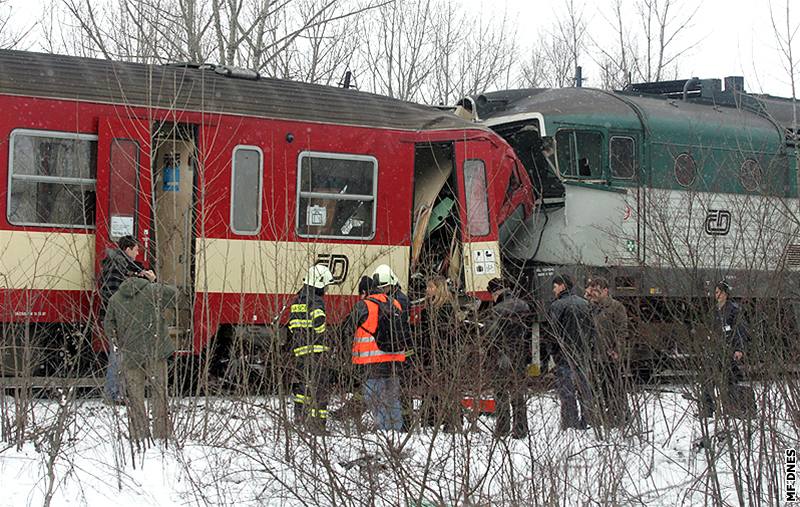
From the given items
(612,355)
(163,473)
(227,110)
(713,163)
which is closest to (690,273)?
(612,355)

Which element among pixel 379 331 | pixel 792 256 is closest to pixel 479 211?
pixel 379 331

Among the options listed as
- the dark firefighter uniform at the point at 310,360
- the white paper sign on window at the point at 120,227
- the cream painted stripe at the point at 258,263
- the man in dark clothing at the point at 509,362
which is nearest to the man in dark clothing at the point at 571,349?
the man in dark clothing at the point at 509,362

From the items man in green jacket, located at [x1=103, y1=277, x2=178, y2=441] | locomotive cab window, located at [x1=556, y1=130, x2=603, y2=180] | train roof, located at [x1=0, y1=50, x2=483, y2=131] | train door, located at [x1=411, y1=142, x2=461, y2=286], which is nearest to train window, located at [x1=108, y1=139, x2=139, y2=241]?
train roof, located at [x1=0, y1=50, x2=483, y2=131]

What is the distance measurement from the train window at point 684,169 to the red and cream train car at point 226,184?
2.54 metres

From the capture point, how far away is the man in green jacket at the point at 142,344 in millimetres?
7992

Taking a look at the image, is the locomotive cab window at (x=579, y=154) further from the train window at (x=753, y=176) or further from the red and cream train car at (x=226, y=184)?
the train window at (x=753, y=176)

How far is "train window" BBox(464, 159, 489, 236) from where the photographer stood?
12.8m

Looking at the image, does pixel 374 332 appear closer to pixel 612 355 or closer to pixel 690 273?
pixel 612 355

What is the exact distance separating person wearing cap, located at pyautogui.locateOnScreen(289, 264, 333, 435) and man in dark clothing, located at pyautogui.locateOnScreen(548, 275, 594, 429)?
1.85 m

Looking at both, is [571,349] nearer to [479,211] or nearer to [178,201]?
[479,211]

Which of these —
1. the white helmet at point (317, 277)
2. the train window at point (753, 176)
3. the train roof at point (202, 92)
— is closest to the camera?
the train window at point (753, 176)

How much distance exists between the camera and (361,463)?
256 inches

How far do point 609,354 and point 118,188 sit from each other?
5.28 metres

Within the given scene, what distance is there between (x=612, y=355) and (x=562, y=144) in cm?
596
